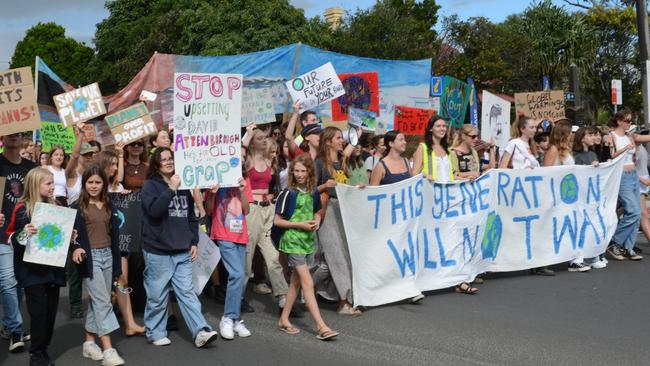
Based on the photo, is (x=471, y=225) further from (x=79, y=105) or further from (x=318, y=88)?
(x=79, y=105)

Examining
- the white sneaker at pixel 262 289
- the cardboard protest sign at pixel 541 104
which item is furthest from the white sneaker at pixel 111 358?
the cardboard protest sign at pixel 541 104

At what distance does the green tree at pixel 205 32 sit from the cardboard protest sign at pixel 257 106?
1570 cm

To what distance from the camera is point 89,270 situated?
5.57 meters

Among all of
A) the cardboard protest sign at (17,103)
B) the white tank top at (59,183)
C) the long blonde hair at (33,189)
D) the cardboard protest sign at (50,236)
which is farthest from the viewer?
the white tank top at (59,183)

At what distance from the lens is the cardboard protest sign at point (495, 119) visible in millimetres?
10891

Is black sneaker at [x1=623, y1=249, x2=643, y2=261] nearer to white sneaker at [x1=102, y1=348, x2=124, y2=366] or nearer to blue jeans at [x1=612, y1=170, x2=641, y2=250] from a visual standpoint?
blue jeans at [x1=612, y1=170, x2=641, y2=250]

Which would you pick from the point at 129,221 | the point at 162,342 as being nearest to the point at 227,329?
the point at 162,342

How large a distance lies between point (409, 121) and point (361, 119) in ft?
8.95

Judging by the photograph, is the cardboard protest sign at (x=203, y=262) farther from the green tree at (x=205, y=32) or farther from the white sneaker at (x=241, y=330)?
the green tree at (x=205, y=32)

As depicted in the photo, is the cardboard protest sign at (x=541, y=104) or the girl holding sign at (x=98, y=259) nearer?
the girl holding sign at (x=98, y=259)

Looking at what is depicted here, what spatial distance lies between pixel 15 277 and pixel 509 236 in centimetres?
516

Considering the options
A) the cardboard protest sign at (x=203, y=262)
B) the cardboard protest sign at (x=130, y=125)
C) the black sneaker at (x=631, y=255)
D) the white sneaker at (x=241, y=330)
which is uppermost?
the cardboard protest sign at (x=130, y=125)

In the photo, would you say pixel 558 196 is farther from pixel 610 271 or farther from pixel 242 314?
pixel 242 314

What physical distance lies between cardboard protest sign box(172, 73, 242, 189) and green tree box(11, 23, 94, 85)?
46.3 m
